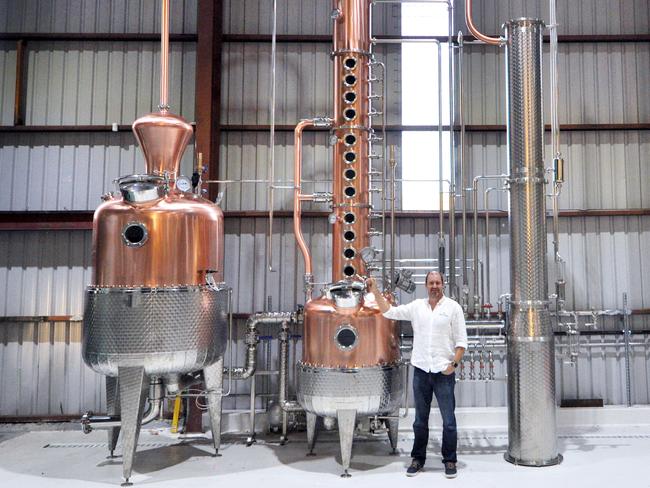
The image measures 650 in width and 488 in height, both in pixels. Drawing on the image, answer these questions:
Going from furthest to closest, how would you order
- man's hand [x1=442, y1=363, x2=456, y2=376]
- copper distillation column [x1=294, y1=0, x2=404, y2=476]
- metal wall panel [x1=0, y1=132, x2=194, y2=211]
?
metal wall panel [x1=0, y1=132, x2=194, y2=211] < copper distillation column [x1=294, y1=0, x2=404, y2=476] < man's hand [x1=442, y1=363, x2=456, y2=376]

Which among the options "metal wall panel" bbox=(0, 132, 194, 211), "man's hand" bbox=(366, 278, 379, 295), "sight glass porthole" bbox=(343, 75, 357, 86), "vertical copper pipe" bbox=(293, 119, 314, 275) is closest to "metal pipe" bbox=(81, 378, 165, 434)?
"vertical copper pipe" bbox=(293, 119, 314, 275)

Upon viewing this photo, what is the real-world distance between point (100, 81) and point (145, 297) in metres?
3.55

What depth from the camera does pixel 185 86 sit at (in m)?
6.07

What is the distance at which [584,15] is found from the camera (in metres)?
6.21

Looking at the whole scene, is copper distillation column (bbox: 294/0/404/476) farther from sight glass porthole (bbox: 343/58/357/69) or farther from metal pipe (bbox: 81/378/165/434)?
metal pipe (bbox: 81/378/165/434)

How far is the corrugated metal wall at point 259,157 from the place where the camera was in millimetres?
5809

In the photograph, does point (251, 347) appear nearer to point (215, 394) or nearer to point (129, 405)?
point (215, 394)

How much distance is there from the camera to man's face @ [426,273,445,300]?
12.8 feet

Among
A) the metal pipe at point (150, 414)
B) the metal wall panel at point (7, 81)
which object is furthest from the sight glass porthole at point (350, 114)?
the metal wall panel at point (7, 81)

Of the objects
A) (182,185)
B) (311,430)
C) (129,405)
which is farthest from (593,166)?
(129,405)

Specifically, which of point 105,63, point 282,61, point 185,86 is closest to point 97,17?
point 105,63

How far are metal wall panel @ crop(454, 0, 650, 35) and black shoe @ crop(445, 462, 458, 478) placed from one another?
4.98 meters

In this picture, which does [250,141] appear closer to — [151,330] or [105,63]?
[105,63]

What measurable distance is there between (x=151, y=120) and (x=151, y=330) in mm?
1749
